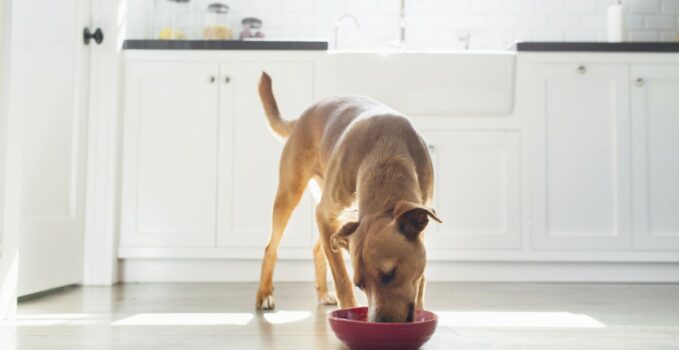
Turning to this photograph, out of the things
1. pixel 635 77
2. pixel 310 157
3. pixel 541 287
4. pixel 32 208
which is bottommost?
A: pixel 541 287

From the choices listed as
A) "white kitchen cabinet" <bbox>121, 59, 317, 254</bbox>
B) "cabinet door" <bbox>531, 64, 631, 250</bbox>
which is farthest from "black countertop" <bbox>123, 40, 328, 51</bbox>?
"cabinet door" <bbox>531, 64, 631, 250</bbox>

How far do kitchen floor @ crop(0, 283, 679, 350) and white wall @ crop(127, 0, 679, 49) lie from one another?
150cm

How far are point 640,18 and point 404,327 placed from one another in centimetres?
293

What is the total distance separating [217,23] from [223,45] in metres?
0.63

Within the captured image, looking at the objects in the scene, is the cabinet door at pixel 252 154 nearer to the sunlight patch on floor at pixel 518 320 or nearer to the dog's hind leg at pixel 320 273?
the dog's hind leg at pixel 320 273

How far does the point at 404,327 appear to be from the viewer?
1181mm

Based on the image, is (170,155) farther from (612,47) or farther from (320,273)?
(612,47)

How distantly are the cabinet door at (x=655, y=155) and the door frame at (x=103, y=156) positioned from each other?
2.28m

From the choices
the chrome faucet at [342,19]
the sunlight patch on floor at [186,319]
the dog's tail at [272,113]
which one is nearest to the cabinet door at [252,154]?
the dog's tail at [272,113]

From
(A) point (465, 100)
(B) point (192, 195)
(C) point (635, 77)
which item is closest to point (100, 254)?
(B) point (192, 195)

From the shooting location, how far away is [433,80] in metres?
2.69

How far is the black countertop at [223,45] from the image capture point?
271 cm

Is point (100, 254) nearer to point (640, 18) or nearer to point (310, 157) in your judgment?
point (310, 157)

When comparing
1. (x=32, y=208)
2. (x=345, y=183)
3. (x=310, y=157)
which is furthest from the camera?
(x=32, y=208)
